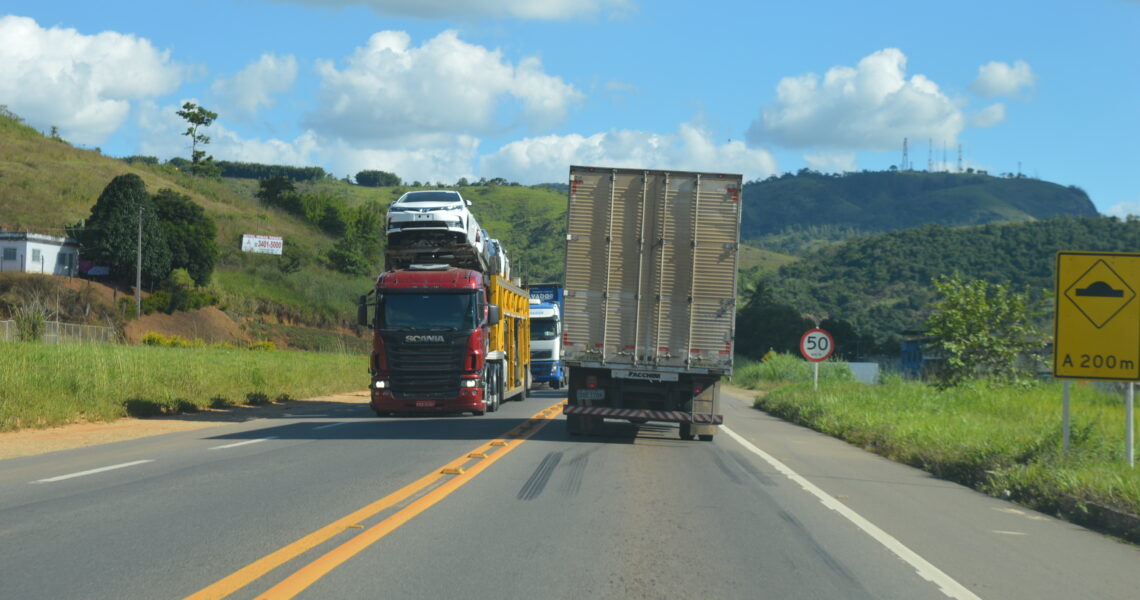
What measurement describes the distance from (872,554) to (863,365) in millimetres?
56126

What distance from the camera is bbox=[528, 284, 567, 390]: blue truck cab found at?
40.8 meters

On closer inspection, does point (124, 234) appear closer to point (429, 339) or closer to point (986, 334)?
point (429, 339)

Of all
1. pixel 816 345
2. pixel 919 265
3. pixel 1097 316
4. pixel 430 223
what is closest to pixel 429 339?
pixel 430 223

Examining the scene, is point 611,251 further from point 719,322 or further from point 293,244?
point 293,244

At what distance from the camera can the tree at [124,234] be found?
63.5m

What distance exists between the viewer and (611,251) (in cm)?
1766

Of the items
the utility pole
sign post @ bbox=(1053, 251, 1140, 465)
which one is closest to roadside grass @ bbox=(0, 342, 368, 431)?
sign post @ bbox=(1053, 251, 1140, 465)

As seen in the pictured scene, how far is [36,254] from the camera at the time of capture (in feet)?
206

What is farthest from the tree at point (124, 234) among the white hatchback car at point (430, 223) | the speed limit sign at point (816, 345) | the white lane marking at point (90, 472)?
the white lane marking at point (90, 472)

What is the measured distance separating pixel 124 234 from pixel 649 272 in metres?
54.3

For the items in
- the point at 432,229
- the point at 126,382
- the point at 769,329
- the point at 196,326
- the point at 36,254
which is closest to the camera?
the point at 126,382

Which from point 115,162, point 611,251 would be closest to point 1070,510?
point 611,251

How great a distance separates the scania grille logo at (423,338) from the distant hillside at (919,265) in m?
74.6

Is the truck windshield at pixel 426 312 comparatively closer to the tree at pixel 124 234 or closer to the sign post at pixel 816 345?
the sign post at pixel 816 345
